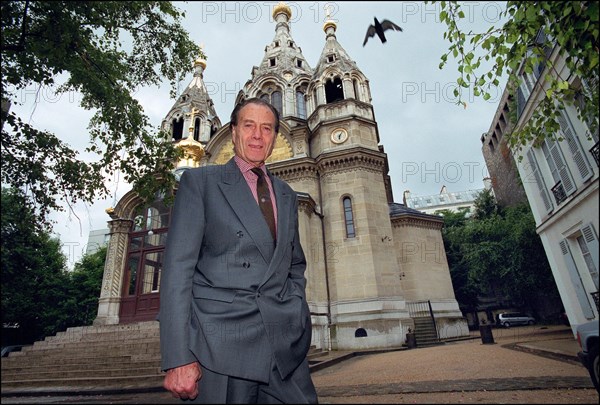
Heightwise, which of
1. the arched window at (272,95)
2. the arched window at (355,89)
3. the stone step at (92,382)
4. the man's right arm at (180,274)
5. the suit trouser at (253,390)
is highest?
the arched window at (272,95)

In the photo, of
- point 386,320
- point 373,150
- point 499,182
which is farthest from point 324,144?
point 499,182

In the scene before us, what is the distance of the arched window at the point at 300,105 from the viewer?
27562 mm

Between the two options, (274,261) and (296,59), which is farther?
(296,59)

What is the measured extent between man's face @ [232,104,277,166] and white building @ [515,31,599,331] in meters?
7.36

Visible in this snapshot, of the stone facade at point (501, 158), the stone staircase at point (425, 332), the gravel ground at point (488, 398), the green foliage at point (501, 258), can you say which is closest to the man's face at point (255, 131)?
the gravel ground at point (488, 398)

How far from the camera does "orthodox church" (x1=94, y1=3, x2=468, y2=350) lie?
17219 mm

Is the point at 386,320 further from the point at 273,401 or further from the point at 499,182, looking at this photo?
the point at 499,182

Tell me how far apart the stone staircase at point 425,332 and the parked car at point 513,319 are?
49.3ft

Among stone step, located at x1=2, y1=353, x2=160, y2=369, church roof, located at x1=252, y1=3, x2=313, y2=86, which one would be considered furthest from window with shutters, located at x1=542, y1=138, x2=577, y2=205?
church roof, located at x1=252, y1=3, x2=313, y2=86

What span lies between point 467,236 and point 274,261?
100 ft

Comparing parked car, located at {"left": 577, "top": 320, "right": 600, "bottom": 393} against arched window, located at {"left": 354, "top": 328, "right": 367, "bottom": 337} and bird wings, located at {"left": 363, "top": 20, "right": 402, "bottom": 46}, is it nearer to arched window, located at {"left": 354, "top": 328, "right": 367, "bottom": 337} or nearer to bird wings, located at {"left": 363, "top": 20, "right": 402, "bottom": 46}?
bird wings, located at {"left": 363, "top": 20, "right": 402, "bottom": 46}

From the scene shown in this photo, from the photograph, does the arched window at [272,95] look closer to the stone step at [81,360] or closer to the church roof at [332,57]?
the church roof at [332,57]

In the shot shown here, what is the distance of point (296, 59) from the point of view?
3161 centimetres

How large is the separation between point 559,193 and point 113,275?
66.9 ft
